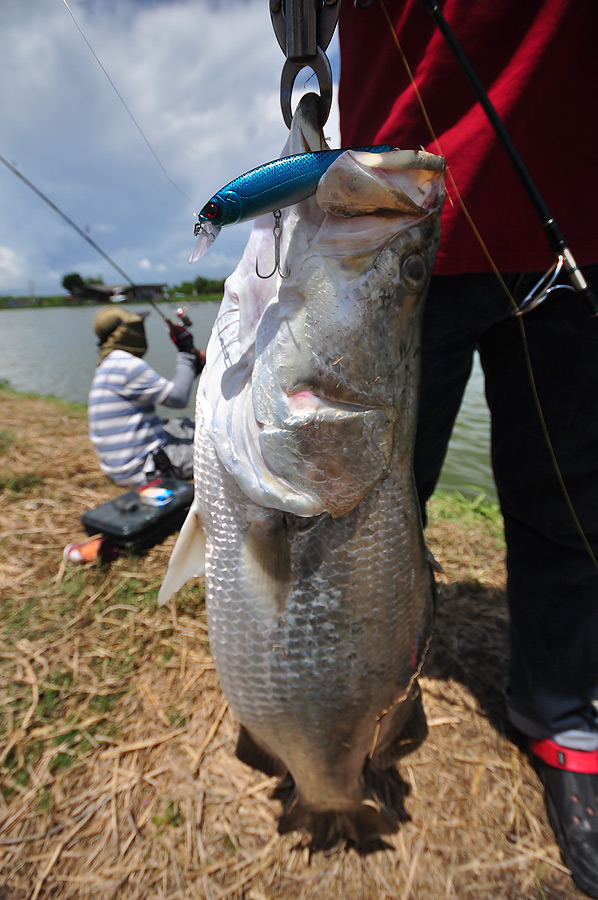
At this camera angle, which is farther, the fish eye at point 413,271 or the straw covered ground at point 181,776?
the straw covered ground at point 181,776

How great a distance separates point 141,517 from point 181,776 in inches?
68.3

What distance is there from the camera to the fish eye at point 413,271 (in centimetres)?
114

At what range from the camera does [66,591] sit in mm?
2707

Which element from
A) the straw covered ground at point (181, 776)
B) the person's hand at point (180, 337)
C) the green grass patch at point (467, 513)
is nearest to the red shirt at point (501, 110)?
the straw covered ground at point (181, 776)

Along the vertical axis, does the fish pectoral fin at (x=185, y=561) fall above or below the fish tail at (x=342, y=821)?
above

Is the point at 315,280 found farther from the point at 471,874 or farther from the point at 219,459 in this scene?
the point at 471,874

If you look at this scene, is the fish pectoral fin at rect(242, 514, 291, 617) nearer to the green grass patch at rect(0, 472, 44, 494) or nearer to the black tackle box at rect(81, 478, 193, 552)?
the black tackle box at rect(81, 478, 193, 552)

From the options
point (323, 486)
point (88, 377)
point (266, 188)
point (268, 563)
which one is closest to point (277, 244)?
point (266, 188)

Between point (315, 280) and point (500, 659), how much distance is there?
2.38 meters

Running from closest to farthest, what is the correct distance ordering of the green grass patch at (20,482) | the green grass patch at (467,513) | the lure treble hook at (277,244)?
the lure treble hook at (277,244) → the green grass patch at (467,513) → the green grass patch at (20,482)

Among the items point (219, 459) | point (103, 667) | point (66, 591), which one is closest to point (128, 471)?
point (66, 591)

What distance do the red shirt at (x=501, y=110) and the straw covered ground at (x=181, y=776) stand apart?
6.91 ft

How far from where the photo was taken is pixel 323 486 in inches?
47.5

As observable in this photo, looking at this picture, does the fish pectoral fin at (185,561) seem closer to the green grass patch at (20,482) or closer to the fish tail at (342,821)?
the fish tail at (342,821)
